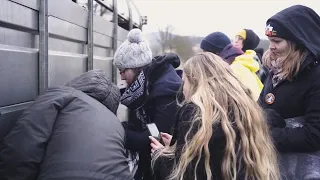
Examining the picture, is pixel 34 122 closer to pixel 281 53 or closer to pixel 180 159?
pixel 180 159

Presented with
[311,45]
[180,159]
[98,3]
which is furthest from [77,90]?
[98,3]

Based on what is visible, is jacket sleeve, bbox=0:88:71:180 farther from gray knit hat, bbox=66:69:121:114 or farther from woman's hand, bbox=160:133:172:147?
woman's hand, bbox=160:133:172:147

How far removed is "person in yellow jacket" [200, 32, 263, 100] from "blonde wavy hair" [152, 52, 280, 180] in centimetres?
59

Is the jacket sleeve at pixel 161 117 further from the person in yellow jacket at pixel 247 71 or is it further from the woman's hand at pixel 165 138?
the person in yellow jacket at pixel 247 71

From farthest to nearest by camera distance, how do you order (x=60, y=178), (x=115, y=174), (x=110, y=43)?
(x=110, y=43) < (x=115, y=174) < (x=60, y=178)

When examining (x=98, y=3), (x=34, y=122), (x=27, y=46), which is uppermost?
(x=98, y=3)

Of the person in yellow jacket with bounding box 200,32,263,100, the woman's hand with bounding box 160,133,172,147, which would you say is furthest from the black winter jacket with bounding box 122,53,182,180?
the person in yellow jacket with bounding box 200,32,263,100

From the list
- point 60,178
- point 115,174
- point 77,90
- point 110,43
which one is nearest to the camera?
point 60,178

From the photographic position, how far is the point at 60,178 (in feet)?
4.66

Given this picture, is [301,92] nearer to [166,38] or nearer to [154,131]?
[154,131]

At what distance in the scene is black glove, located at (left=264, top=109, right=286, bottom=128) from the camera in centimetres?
203

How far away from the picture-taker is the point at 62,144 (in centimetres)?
146

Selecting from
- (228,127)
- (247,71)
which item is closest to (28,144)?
(228,127)

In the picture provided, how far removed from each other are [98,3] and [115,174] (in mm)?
1824
